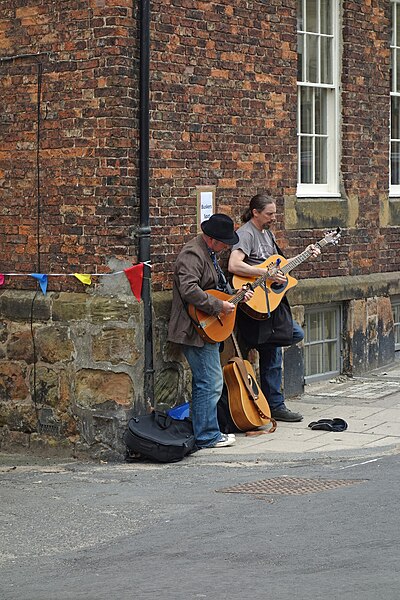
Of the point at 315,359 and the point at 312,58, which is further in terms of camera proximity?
the point at 315,359

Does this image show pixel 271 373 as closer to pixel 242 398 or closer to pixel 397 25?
pixel 242 398

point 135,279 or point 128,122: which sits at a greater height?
point 128,122

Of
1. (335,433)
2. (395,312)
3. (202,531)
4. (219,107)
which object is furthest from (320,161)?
(202,531)

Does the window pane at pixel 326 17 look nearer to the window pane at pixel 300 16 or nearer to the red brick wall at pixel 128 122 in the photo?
the window pane at pixel 300 16

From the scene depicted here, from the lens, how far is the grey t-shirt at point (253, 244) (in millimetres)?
11680

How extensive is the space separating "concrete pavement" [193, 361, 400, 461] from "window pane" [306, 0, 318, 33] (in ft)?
12.7

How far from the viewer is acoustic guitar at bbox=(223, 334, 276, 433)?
1124 centimetres

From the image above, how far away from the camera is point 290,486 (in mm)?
9266

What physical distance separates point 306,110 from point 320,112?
31 centimetres

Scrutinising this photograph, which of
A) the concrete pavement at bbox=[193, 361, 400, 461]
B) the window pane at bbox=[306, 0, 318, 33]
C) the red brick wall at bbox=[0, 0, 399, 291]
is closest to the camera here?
the concrete pavement at bbox=[193, 361, 400, 461]

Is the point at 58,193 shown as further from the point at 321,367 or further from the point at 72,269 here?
the point at 321,367

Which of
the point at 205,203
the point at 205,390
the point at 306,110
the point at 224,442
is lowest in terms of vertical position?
the point at 224,442

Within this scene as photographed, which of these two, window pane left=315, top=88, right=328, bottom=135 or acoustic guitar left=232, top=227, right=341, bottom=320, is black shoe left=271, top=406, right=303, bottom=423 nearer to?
acoustic guitar left=232, top=227, right=341, bottom=320

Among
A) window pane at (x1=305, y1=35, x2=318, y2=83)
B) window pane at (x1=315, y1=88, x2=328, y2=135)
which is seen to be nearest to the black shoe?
window pane at (x1=315, y1=88, x2=328, y2=135)
